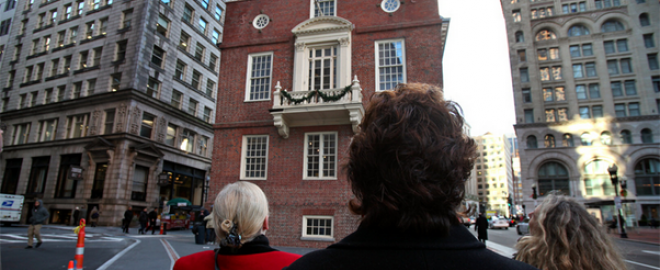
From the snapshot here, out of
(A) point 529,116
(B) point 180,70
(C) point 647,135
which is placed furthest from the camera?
(A) point 529,116

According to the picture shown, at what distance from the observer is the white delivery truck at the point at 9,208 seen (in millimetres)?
24453

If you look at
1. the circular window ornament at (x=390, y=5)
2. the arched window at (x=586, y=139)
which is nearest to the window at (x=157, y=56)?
the circular window ornament at (x=390, y=5)

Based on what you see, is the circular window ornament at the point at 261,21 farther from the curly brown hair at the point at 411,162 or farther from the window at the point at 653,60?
the window at the point at 653,60

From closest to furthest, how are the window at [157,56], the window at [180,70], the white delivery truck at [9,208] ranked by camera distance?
the white delivery truck at [9,208] → the window at [157,56] → the window at [180,70]

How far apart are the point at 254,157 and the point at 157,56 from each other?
2199 cm

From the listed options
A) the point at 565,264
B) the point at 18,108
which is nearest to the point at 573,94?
the point at 565,264

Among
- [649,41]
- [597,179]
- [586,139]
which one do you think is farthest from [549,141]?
[649,41]

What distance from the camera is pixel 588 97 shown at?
52.6m

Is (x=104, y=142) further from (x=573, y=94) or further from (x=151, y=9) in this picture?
(x=573, y=94)

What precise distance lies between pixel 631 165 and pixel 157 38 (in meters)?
62.8

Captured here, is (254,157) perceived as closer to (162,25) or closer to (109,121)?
(109,121)

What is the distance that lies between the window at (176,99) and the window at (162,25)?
18.8 ft

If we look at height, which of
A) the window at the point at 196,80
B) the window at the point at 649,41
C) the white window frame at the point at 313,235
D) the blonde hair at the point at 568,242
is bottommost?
the white window frame at the point at 313,235

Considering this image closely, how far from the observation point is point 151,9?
1239 inches
